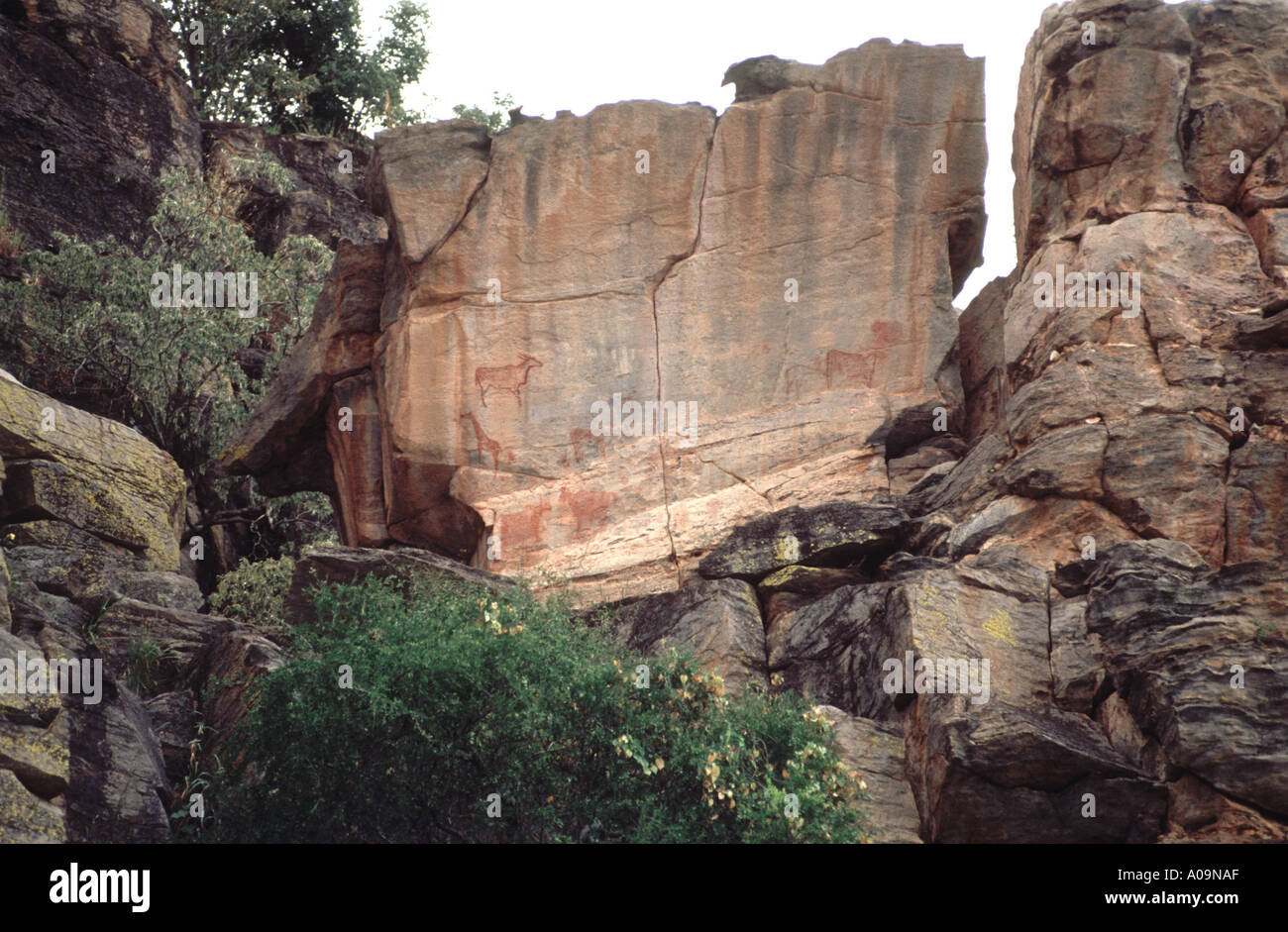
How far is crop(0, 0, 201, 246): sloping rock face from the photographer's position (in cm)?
3269

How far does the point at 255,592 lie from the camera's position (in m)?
26.0

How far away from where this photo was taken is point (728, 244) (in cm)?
2238

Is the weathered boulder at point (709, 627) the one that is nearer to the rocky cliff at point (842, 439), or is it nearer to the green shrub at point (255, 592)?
the rocky cliff at point (842, 439)

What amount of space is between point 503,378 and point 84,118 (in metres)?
16.3

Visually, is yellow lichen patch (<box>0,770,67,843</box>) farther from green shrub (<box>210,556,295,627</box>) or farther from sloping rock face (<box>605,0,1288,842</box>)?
green shrub (<box>210,556,295,627</box>)

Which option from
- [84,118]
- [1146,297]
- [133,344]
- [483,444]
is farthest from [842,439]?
[84,118]

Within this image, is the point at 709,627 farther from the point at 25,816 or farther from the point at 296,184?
the point at 296,184

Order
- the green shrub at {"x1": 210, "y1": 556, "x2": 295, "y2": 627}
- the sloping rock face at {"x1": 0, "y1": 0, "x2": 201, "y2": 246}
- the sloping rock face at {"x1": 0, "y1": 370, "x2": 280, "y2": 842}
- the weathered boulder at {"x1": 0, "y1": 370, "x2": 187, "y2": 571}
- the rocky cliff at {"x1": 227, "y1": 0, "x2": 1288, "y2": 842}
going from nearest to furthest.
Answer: the sloping rock face at {"x1": 0, "y1": 370, "x2": 280, "y2": 842}, the rocky cliff at {"x1": 227, "y1": 0, "x2": 1288, "y2": 842}, the weathered boulder at {"x1": 0, "y1": 370, "x2": 187, "y2": 571}, the green shrub at {"x1": 210, "y1": 556, "x2": 295, "y2": 627}, the sloping rock face at {"x1": 0, "y1": 0, "x2": 201, "y2": 246}

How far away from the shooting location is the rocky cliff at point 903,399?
606 inches

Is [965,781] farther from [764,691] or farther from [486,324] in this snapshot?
[486,324]

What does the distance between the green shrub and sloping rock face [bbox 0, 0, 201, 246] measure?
9.09 metres

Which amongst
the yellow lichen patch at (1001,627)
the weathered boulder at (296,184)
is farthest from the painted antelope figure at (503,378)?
the weathered boulder at (296,184)

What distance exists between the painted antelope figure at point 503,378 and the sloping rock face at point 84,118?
43.4 feet

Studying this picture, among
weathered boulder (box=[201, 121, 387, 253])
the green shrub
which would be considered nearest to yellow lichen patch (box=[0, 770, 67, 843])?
the green shrub
